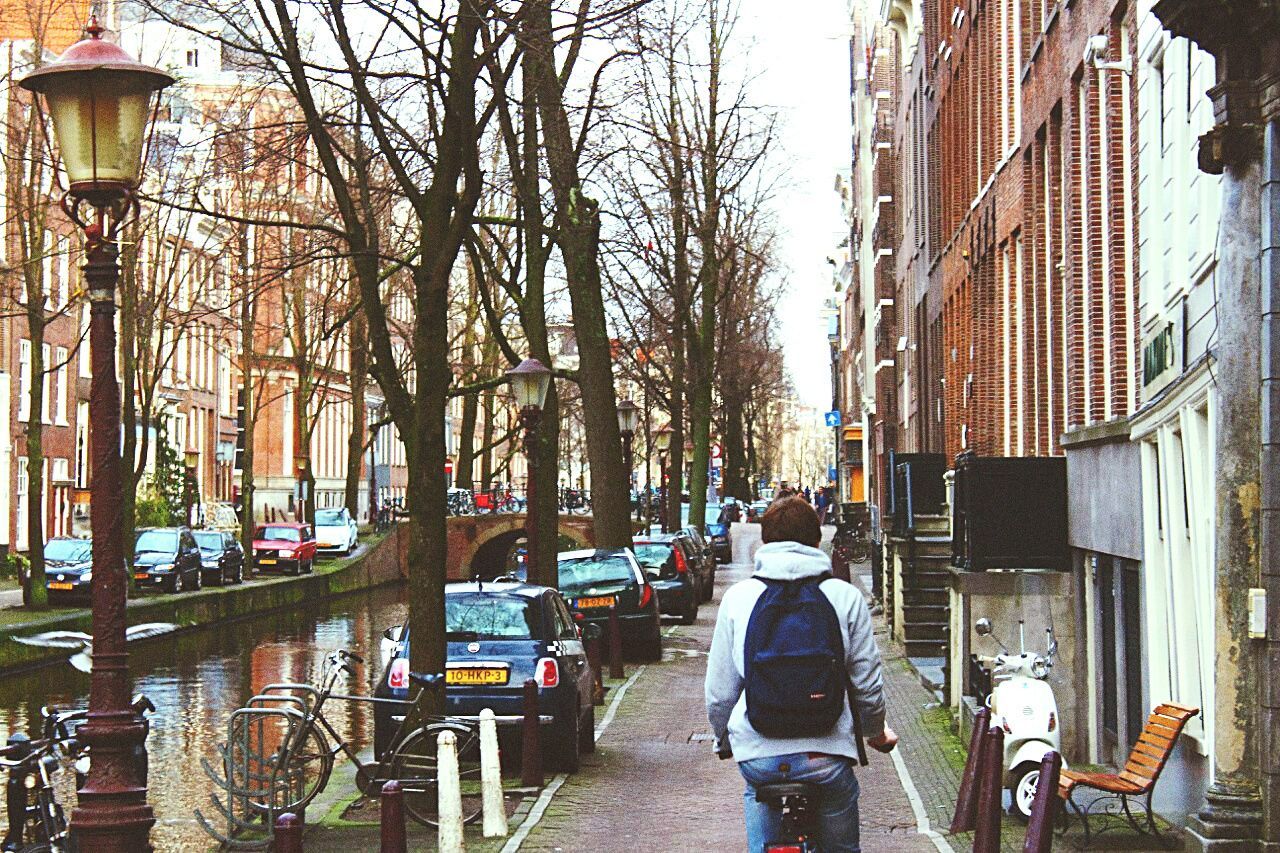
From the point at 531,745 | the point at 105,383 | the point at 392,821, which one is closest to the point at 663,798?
the point at 531,745

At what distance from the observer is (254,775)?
44.4 feet

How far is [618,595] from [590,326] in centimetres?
392

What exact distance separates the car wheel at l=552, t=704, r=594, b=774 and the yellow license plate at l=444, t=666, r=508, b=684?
0.59m

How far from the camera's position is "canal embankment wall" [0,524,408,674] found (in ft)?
104

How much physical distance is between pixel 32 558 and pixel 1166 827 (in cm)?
2735

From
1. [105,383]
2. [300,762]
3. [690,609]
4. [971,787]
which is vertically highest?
[105,383]

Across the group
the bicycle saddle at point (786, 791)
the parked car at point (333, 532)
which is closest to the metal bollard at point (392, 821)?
the bicycle saddle at point (786, 791)

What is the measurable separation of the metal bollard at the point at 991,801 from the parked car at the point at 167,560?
3604 centimetres

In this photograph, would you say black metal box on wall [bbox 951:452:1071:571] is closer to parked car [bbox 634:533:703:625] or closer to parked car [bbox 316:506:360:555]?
parked car [bbox 634:533:703:625]

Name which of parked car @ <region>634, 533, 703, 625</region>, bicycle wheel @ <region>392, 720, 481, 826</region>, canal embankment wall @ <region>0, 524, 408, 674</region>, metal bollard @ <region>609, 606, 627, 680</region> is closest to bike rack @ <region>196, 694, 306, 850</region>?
bicycle wheel @ <region>392, 720, 481, 826</region>

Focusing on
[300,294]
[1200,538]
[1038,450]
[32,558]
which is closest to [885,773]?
[1200,538]

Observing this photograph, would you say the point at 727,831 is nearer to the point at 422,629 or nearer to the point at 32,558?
the point at 422,629

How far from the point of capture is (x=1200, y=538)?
12617 millimetres

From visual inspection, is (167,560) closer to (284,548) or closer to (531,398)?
(284,548)
